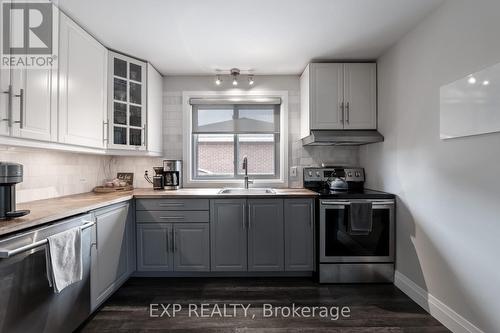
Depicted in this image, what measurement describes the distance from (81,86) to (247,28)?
1.51 meters

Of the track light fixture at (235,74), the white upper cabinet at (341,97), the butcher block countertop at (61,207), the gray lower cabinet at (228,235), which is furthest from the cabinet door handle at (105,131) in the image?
the white upper cabinet at (341,97)

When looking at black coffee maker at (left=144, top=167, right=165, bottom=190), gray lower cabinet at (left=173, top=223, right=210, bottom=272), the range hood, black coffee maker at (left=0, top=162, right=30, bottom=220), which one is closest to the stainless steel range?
the range hood

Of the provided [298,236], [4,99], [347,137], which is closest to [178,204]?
[298,236]

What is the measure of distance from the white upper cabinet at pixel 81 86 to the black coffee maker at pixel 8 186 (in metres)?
0.55


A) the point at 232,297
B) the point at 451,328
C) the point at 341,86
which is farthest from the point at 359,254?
the point at 341,86

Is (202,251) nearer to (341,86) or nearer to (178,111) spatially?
(178,111)

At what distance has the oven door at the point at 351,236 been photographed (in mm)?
2561

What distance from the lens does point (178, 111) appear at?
11.0ft

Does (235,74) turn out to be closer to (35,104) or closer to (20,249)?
(35,104)

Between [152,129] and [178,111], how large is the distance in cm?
48

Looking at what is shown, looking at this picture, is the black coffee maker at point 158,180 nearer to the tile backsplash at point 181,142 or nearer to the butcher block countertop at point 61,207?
the tile backsplash at point 181,142

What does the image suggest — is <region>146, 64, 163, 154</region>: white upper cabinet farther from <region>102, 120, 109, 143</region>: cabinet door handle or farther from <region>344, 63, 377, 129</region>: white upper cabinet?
<region>344, 63, 377, 129</region>: white upper cabinet

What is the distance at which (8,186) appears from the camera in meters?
1.49

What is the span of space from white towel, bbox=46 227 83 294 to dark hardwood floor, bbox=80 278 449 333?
0.59 meters
